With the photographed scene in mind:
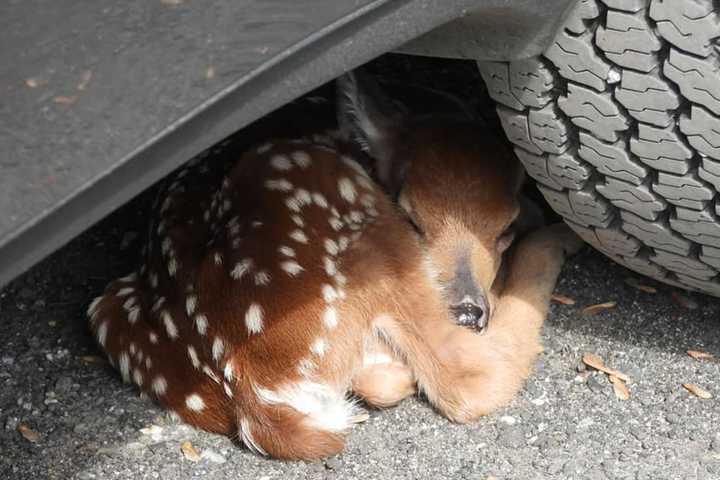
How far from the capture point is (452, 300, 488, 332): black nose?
3.14 meters

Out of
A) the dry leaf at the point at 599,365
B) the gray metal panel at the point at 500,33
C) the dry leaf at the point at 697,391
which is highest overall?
the gray metal panel at the point at 500,33

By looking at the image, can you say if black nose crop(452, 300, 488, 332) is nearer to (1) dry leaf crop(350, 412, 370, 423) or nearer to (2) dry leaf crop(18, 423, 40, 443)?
(1) dry leaf crop(350, 412, 370, 423)

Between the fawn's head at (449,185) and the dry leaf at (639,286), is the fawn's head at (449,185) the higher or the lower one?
the higher one

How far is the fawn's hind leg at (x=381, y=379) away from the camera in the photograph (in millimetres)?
2955

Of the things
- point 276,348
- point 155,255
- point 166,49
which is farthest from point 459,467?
point 166,49

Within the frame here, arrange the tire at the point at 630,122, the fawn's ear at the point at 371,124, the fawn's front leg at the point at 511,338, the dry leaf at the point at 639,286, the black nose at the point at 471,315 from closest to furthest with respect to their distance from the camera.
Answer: the tire at the point at 630,122
the fawn's front leg at the point at 511,338
the black nose at the point at 471,315
the dry leaf at the point at 639,286
the fawn's ear at the point at 371,124

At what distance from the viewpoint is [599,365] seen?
3039mm

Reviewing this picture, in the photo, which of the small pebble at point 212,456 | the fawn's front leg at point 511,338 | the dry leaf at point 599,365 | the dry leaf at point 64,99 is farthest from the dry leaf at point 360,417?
the dry leaf at point 64,99

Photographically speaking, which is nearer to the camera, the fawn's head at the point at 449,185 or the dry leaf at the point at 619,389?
the dry leaf at the point at 619,389

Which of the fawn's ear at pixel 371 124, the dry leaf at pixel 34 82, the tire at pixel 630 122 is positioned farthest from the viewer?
the fawn's ear at pixel 371 124

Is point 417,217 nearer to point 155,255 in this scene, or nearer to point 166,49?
point 155,255

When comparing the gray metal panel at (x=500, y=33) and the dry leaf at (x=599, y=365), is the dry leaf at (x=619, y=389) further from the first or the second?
the gray metal panel at (x=500, y=33)

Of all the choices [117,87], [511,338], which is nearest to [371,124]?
[511,338]

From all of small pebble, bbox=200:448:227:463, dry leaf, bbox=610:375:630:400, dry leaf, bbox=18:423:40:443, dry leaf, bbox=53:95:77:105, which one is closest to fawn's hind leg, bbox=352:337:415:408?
small pebble, bbox=200:448:227:463
